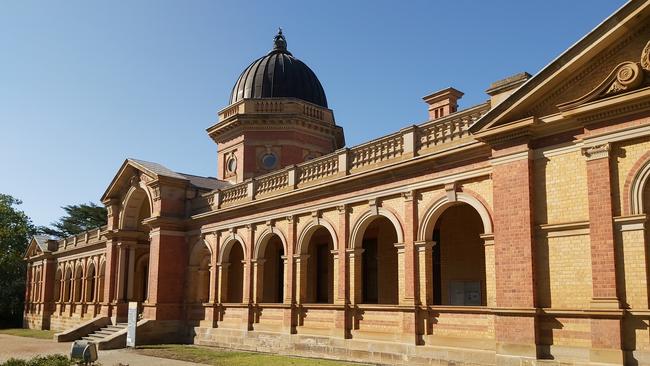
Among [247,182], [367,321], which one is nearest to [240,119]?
[247,182]

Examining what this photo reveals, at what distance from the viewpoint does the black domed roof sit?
33156 mm

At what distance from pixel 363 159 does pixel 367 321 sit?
197 inches

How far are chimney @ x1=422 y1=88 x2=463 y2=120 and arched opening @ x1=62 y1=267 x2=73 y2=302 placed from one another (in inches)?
1321

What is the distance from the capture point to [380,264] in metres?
21.2

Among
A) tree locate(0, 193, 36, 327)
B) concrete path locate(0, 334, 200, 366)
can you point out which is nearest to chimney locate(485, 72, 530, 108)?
concrete path locate(0, 334, 200, 366)

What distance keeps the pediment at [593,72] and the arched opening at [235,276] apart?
665 inches

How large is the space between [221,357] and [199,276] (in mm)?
8203

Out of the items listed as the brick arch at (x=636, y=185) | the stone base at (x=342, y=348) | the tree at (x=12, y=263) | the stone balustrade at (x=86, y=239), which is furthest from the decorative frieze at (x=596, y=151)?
the tree at (x=12, y=263)

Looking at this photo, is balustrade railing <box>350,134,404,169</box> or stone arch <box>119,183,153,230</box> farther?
stone arch <box>119,183,153,230</box>

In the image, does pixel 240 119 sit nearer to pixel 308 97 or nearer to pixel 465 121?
pixel 308 97

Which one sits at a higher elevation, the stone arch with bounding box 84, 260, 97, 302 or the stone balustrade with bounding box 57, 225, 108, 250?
the stone balustrade with bounding box 57, 225, 108, 250

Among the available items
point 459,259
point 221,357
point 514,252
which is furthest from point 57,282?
point 514,252

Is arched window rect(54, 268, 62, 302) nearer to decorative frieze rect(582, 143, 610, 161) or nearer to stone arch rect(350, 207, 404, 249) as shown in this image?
stone arch rect(350, 207, 404, 249)

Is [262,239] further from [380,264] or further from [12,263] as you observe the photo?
[12,263]
